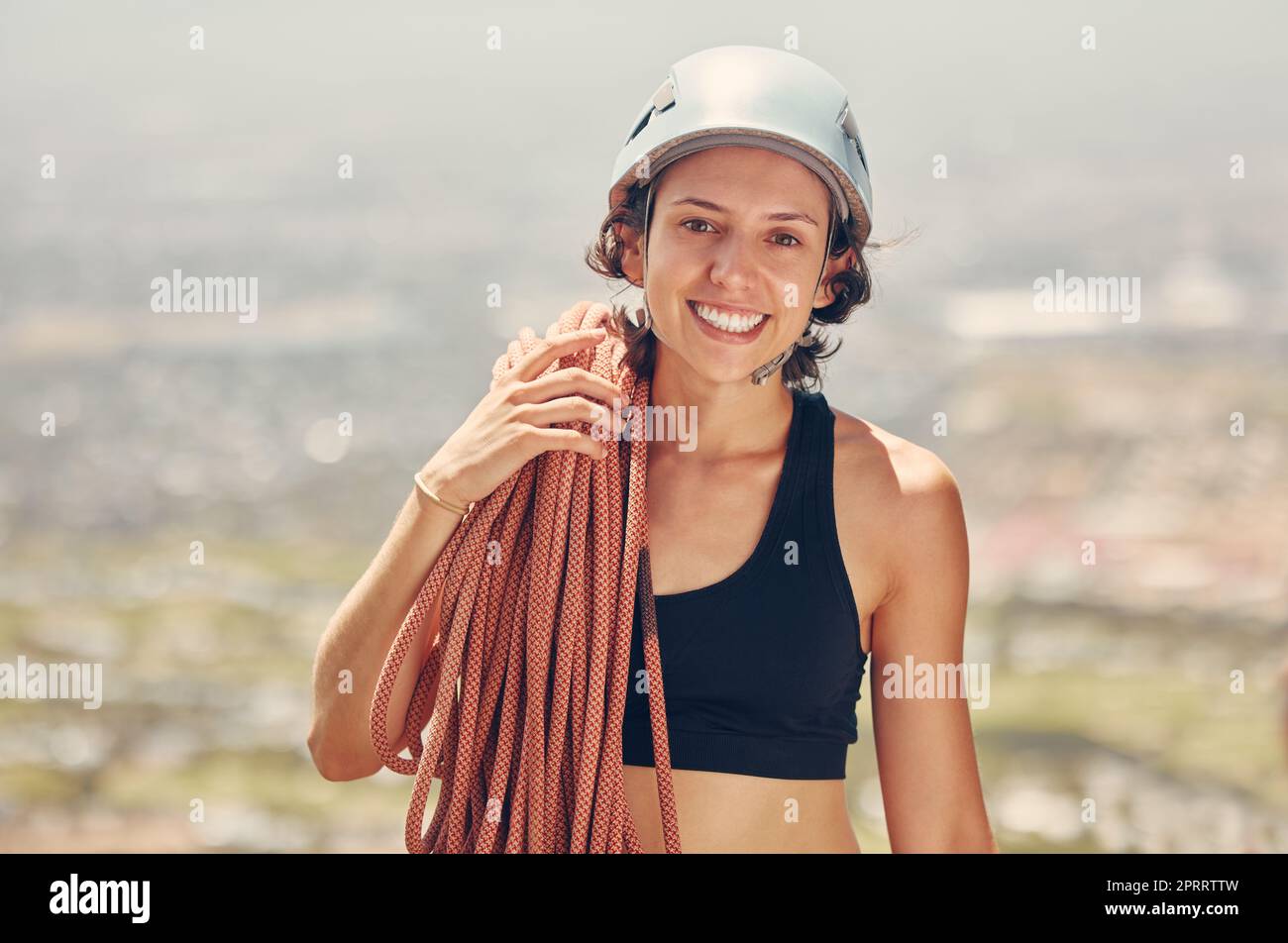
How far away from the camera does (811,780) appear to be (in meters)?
2.46

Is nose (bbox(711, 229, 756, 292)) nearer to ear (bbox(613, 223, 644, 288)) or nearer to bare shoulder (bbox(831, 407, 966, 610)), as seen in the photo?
ear (bbox(613, 223, 644, 288))

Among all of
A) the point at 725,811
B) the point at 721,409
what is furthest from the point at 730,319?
the point at 725,811

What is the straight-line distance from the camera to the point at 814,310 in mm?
2746

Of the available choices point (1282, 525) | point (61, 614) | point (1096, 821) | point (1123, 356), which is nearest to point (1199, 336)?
point (1123, 356)

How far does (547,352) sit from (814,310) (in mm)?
596

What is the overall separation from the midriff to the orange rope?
2.0 inches

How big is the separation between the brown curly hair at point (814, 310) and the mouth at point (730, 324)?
19cm

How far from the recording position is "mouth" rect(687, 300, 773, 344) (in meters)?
2.38

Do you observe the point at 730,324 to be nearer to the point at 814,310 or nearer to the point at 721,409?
the point at 721,409

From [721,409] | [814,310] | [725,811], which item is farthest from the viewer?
[814,310]

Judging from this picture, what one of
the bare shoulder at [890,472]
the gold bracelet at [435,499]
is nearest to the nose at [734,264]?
the bare shoulder at [890,472]

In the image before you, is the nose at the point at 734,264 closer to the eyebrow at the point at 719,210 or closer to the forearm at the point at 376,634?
the eyebrow at the point at 719,210

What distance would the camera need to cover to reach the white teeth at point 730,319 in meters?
2.38

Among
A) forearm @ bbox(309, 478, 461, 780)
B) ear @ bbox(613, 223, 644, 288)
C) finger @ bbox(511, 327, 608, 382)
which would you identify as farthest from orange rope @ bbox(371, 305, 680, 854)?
ear @ bbox(613, 223, 644, 288)
